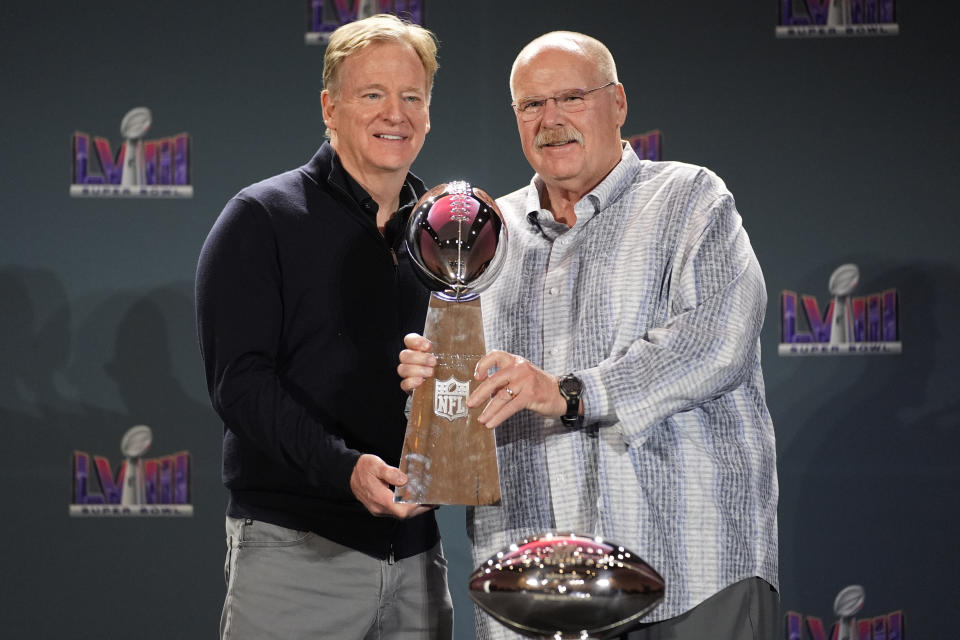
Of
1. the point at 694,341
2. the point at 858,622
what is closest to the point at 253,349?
the point at 694,341

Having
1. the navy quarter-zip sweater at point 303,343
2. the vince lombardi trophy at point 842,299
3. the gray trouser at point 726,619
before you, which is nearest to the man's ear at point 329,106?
the navy quarter-zip sweater at point 303,343

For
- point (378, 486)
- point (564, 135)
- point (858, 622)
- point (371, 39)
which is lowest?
point (858, 622)

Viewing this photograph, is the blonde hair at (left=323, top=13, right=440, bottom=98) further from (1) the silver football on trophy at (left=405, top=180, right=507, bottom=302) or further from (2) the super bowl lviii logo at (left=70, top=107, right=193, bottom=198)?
(2) the super bowl lviii logo at (left=70, top=107, right=193, bottom=198)

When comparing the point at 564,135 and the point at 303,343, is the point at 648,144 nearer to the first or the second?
the point at 564,135

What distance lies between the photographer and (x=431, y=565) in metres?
1.93

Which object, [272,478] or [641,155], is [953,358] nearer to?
[641,155]

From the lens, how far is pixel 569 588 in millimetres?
778

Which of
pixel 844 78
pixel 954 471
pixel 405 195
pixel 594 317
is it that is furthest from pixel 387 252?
pixel 954 471

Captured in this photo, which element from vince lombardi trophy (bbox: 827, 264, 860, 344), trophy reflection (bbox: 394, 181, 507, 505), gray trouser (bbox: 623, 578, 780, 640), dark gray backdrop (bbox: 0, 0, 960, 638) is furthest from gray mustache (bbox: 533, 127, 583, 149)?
vince lombardi trophy (bbox: 827, 264, 860, 344)

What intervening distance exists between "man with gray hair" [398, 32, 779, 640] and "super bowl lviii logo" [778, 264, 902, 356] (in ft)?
4.85

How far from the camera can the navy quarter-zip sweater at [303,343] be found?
1.77m

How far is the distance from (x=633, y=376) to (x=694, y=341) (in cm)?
12

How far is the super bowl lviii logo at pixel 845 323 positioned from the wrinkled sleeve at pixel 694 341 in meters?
1.53

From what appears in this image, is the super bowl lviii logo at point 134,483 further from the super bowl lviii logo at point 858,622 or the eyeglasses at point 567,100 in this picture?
the super bowl lviii logo at point 858,622
